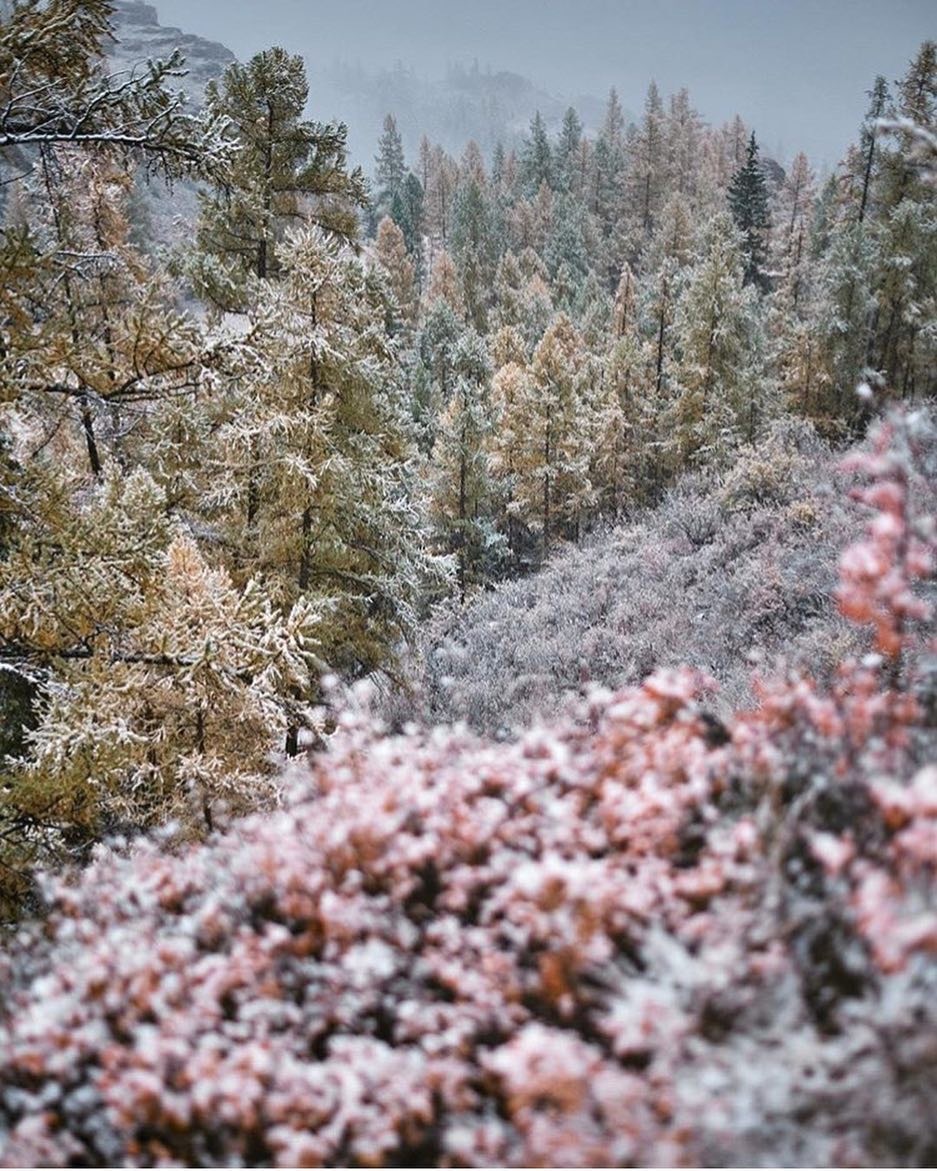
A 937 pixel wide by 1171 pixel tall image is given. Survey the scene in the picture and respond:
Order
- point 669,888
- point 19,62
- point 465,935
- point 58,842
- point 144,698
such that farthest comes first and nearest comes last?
1. point 144,698
2. point 58,842
3. point 19,62
4. point 465,935
5. point 669,888

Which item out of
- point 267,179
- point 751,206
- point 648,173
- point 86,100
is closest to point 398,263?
point 751,206

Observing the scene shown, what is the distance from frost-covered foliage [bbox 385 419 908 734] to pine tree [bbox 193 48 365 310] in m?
7.90

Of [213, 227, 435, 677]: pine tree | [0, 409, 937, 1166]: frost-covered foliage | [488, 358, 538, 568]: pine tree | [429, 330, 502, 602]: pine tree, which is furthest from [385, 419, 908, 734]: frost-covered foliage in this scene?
[488, 358, 538, 568]: pine tree

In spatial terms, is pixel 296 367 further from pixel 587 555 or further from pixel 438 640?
pixel 587 555

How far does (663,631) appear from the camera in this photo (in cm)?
1320

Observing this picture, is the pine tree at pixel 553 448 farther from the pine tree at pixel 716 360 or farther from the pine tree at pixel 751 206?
the pine tree at pixel 751 206

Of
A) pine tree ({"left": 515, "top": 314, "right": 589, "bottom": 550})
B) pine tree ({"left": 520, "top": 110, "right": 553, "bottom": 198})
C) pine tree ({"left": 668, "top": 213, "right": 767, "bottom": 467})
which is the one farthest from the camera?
pine tree ({"left": 520, "top": 110, "right": 553, "bottom": 198})

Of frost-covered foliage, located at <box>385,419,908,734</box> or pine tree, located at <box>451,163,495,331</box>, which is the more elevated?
pine tree, located at <box>451,163,495,331</box>

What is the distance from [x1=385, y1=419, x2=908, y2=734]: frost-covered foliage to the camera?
11367mm

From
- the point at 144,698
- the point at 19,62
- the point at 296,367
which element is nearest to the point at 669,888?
the point at 19,62

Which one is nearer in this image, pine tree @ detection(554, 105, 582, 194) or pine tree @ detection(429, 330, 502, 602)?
pine tree @ detection(429, 330, 502, 602)

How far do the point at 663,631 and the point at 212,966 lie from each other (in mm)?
11320

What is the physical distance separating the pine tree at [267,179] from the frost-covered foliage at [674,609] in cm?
790

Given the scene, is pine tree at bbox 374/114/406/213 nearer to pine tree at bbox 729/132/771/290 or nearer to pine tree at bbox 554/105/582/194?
pine tree at bbox 554/105/582/194
